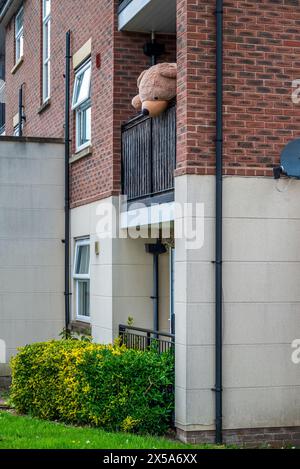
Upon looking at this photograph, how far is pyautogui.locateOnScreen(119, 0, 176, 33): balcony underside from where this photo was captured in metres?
11.7

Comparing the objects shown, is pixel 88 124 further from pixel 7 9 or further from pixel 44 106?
pixel 7 9

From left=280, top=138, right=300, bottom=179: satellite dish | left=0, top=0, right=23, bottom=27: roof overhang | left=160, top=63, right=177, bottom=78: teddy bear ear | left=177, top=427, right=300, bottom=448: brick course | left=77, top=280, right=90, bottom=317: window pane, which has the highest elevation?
left=0, top=0, right=23, bottom=27: roof overhang

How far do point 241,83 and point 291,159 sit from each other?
3.56 ft

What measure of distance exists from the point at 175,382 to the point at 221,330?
2.98 ft

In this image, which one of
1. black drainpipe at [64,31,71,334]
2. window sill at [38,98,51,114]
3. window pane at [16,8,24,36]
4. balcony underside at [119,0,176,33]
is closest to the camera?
balcony underside at [119,0,176,33]

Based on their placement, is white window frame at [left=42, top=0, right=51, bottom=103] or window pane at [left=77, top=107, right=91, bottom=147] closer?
window pane at [left=77, top=107, right=91, bottom=147]

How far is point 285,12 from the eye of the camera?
33.7 ft

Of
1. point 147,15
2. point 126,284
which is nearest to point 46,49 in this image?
point 147,15

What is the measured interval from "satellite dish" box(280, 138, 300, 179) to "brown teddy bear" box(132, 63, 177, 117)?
6.46 ft

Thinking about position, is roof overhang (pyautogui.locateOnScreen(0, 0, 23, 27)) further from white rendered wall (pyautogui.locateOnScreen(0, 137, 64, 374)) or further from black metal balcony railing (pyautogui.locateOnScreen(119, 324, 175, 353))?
black metal balcony railing (pyautogui.locateOnScreen(119, 324, 175, 353))

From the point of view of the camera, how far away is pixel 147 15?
12102mm

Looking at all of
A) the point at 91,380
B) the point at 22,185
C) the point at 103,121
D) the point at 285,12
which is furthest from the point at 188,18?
the point at 22,185

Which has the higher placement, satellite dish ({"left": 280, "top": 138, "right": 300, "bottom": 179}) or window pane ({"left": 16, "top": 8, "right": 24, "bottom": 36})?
window pane ({"left": 16, "top": 8, "right": 24, "bottom": 36})

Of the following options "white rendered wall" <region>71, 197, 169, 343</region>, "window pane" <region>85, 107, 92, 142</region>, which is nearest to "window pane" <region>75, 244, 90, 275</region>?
"white rendered wall" <region>71, 197, 169, 343</region>
